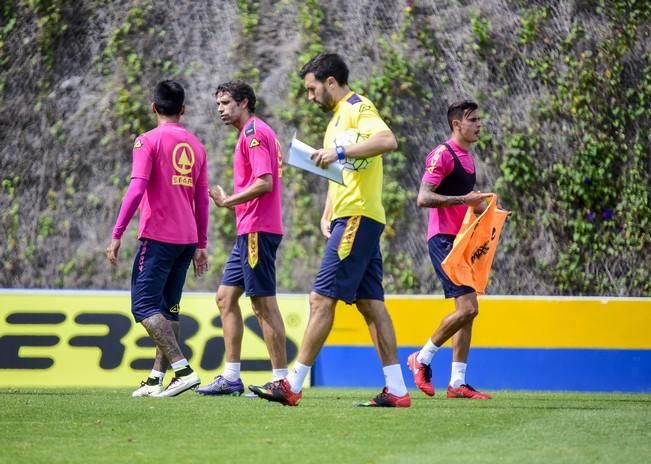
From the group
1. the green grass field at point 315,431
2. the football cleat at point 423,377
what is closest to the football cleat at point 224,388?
the green grass field at point 315,431

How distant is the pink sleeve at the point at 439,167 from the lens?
26.5 ft

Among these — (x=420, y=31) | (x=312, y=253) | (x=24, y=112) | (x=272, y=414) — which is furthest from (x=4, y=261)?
(x=272, y=414)

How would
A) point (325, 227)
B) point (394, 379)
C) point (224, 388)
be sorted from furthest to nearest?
point (224, 388) < point (325, 227) < point (394, 379)

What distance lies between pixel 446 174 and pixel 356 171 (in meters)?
Result: 1.55

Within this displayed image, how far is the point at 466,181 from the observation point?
8.19 meters

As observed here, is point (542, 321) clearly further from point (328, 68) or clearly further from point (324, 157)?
point (324, 157)

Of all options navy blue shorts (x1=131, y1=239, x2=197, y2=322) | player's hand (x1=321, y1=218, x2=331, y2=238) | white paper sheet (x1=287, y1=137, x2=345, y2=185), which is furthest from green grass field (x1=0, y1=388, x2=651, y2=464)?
white paper sheet (x1=287, y1=137, x2=345, y2=185)

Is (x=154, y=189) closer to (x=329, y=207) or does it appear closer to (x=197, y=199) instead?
(x=197, y=199)

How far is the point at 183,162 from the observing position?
26.1 ft

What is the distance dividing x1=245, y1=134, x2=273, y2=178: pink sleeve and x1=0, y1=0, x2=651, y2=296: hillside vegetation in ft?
17.0

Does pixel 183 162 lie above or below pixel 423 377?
above

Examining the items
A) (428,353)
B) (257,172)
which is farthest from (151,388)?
(428,353)

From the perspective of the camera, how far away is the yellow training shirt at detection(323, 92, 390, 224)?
6680 millimetres

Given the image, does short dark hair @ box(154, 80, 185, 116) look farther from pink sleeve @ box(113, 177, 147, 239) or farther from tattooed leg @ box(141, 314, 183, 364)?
tattooed leg @ box(141, 314, 183, 364)
